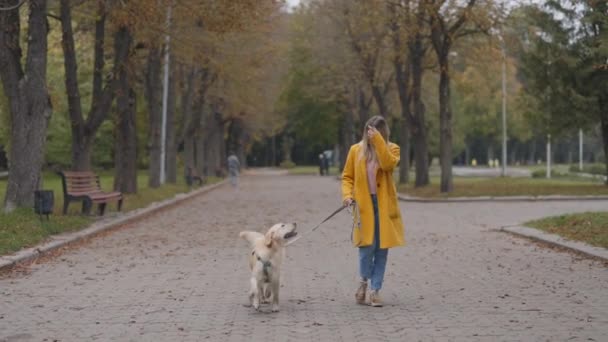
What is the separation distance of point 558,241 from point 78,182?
11.3m

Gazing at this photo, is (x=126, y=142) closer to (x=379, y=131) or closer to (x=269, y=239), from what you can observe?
(x=379, y=131)

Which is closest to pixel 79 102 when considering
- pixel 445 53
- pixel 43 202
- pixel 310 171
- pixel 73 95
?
pixel 73 95

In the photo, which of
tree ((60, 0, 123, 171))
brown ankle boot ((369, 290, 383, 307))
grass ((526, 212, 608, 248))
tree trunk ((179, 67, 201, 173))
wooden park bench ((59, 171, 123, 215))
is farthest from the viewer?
tree trunk ((179, 67, 201, 173))

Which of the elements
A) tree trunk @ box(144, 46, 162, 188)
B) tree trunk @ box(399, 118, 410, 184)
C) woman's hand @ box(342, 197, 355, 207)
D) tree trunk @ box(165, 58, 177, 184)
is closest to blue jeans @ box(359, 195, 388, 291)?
woman's hand @ box(342, 197, 355, 207)

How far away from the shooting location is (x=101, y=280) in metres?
10.7

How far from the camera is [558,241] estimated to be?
1415 centimetres

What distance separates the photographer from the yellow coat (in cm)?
841

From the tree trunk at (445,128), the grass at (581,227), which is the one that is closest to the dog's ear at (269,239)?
the grass at (581,227)

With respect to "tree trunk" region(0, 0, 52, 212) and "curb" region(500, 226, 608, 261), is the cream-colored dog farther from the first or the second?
"tree trunk" region(0, 0, 52, 212)

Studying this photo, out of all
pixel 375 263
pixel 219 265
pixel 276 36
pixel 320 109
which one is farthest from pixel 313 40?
pixel 375 263

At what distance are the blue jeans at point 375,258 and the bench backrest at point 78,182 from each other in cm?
1179

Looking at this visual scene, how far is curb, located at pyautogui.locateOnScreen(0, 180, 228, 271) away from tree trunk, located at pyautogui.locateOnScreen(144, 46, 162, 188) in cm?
521

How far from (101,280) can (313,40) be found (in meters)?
35.6

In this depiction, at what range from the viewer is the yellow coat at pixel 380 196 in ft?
27.6
